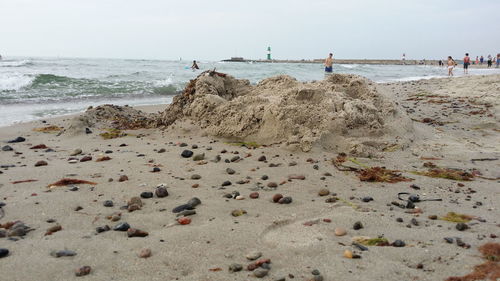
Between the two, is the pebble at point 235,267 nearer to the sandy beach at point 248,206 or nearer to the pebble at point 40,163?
the sandy beach at point 248,206

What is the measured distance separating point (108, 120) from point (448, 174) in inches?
223

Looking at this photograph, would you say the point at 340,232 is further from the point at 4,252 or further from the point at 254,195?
the point at 4,252

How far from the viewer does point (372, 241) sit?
2.38 m

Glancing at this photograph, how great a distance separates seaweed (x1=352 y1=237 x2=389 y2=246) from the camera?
2354mm

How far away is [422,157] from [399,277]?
316 centimetres

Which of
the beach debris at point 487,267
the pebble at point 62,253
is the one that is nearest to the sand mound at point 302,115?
the beach debris at point 487,267

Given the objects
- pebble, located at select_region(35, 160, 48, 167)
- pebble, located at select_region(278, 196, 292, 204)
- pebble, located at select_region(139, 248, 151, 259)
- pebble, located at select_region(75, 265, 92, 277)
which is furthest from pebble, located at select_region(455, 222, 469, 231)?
pebble, located at select_region(35, 160, 48, 167)

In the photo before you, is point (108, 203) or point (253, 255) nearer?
point (253, 255)

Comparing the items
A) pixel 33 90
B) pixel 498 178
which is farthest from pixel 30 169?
pixel 33 90

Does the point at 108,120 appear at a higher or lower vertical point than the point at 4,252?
higher

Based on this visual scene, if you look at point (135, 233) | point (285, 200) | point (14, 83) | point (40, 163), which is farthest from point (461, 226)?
point (14, 83)

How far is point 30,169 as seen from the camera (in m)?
4.09

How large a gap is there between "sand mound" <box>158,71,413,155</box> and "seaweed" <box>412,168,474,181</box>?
780 mm

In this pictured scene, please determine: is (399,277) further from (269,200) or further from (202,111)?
(202,111)
